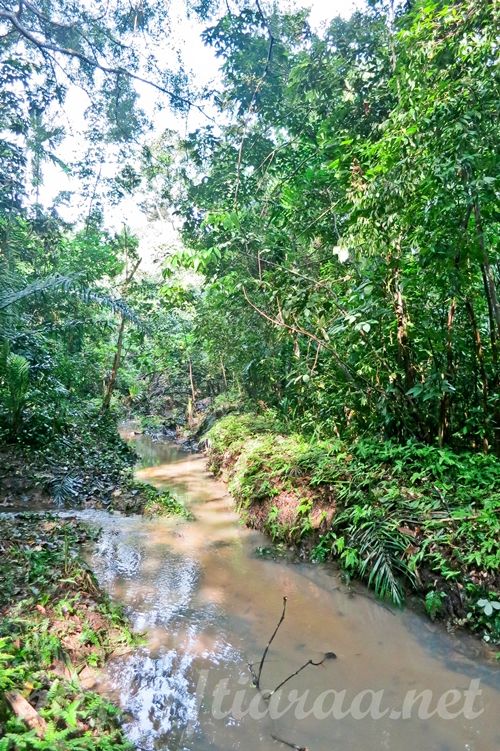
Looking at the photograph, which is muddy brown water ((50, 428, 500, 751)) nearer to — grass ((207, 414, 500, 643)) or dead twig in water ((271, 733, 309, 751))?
dead twig in water ((271, 733, 309, 751))

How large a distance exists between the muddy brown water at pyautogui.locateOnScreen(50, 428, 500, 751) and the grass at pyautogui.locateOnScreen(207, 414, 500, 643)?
271 mm

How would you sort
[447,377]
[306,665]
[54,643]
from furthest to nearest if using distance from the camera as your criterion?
[447,377] < [306,665] < [54,643]

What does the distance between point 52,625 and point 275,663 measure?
1653 millimetres

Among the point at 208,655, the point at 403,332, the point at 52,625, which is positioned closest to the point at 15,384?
the point at 52,625

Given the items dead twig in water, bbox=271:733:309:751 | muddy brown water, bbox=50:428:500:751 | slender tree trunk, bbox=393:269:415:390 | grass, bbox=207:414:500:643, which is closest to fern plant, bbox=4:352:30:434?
muddy brown water, bbox=50:428:500:751

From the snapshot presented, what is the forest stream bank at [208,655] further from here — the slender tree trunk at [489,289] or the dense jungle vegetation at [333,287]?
the slender tree trunk at [489,289]

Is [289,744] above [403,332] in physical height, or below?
below

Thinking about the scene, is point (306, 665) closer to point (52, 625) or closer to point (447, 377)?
point (52, 625)

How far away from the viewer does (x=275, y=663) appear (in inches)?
133

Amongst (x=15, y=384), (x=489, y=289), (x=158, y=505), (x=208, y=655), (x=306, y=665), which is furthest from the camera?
(x=15, y=384)

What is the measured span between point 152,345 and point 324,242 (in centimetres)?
1473

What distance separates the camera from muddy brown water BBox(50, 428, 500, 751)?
2.68 m

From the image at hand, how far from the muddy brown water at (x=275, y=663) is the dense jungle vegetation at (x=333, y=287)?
372mm

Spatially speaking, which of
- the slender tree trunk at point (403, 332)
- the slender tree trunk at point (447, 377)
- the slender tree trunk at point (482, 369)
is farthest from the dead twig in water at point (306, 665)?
the slender tree trunk at point (403, 332)
